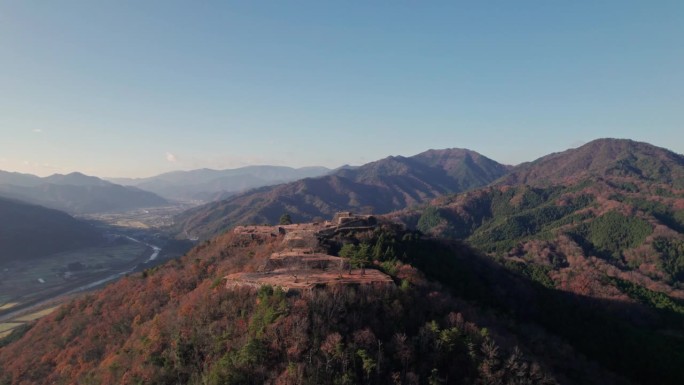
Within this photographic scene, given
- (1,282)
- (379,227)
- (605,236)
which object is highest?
(379,227)

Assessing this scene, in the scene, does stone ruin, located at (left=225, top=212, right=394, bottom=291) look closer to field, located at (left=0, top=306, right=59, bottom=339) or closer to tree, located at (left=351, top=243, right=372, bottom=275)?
tree, located at (left=351, top=243, right=372, bottom=275)

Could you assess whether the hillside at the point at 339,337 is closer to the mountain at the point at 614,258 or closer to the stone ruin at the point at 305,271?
the stone ruin at the point at 305,271

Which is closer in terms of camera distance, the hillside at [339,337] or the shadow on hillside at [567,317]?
the hillside at [339,337]

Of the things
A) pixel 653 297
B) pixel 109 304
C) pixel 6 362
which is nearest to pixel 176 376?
pixel 109 304

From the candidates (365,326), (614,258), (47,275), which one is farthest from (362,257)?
(47,275)

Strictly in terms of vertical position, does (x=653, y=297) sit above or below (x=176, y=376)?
below

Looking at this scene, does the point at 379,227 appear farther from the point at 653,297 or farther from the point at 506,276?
the point at 653,297

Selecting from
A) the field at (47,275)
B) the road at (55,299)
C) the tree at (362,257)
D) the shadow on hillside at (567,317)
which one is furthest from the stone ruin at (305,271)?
the field at (47,275)
